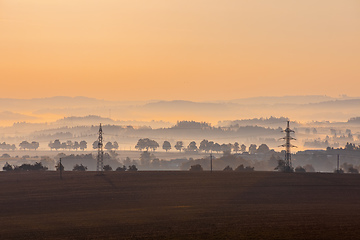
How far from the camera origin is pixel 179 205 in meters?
98.8

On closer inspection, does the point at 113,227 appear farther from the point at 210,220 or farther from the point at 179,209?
the point at 179,209

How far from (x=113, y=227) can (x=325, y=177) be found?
74.0 m

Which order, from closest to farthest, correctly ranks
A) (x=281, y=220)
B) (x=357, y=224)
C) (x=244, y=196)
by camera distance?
(x=357, y=224) → (x=281, y=220) → (x=244, y=196)

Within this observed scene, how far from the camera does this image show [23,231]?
73.6 meters

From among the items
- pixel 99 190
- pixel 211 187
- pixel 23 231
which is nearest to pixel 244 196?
pixel 211 187

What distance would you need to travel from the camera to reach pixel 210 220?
75938mm

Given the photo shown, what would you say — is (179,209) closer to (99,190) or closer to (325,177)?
(99,190)

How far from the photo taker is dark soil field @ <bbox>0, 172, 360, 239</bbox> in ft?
220

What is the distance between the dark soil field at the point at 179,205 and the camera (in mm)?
67000

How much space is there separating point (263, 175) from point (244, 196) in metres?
33.5

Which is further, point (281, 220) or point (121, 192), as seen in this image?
point (121, 192)

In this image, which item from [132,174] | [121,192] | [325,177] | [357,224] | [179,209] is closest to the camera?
[357,224]

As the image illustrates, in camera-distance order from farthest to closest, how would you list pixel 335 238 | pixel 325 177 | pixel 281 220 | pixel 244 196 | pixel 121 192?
pixel 325 177
pixel 121 192
pixel 244 196
pixel 281 220
pixel 335 238

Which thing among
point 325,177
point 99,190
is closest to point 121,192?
point 99,190
